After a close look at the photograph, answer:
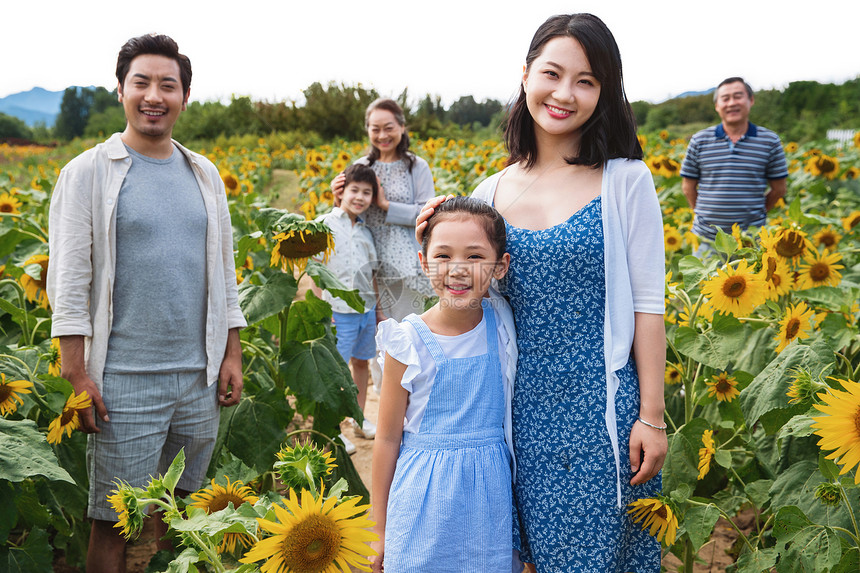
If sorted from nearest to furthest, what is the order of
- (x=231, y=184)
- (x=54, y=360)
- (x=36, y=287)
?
(x=54, y=360) → (x=36, y=287) → (x=231, y=184)

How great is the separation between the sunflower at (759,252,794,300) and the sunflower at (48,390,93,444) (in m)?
1.99

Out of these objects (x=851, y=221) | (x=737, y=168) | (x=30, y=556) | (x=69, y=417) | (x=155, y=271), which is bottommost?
(x=30, y=556)

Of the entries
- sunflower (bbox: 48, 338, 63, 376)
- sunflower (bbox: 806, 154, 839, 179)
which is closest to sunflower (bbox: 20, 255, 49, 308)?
sunflower (bbox: 48, 338, 63, 376)

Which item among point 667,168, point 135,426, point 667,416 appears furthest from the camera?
point 667,168

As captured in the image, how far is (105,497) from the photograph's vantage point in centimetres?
189

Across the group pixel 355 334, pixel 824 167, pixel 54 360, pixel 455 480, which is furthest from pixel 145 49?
pixel 824 167

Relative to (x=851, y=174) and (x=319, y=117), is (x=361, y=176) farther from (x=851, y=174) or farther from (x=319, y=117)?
(x=319, y=117)

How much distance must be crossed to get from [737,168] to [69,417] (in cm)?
361

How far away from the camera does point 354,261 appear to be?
333 centimetres

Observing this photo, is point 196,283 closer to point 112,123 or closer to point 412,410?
point 412,410

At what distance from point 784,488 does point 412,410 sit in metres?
1.03

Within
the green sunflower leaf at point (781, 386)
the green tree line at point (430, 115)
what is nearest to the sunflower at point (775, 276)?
the green sunflower leaf at point (781, 386)

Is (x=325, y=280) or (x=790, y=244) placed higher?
(x=790, y=244)

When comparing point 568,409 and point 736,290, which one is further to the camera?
point 736,290
